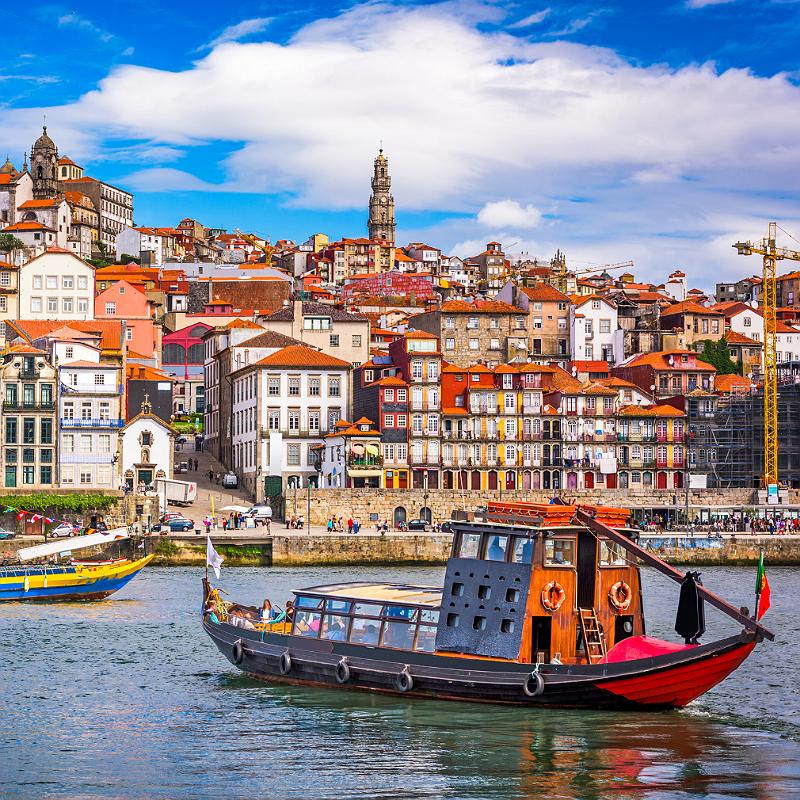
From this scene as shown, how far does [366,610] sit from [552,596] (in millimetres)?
4480

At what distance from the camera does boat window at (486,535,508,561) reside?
29.4 metres

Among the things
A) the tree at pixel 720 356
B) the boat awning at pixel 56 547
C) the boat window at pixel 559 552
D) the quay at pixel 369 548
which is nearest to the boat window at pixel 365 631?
the boat window at pixel 559 552

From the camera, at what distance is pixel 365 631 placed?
3133 cm

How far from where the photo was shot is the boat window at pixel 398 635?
30594mm

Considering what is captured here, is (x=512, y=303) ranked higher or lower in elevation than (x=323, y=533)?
higher

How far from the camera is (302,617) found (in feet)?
108

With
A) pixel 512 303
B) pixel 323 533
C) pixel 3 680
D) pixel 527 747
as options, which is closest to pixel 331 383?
pixel 323 533

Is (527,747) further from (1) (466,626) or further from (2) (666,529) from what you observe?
(2) (666,529)

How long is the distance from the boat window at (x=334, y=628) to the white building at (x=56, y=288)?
75852 mm

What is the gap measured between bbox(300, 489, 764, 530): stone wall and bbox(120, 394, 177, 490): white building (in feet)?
27.4

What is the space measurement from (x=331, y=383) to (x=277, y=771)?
219 feet

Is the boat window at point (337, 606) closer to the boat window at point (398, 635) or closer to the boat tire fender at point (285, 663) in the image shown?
the boat window at point (398, 635)

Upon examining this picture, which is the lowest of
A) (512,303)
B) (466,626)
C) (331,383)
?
(466,626)

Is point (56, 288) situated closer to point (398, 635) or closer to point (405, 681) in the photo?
point (398, 635)
